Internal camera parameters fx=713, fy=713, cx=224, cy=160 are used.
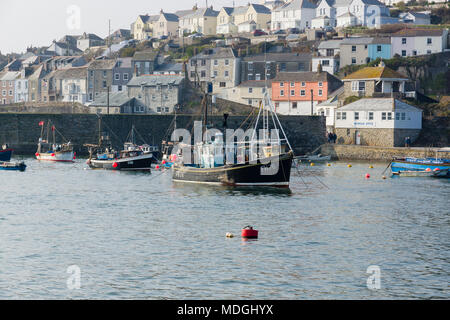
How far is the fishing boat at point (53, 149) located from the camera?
75625 mm

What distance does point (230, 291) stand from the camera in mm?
22125

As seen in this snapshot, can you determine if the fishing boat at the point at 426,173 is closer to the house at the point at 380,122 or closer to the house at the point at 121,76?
the house at the point at 380,122

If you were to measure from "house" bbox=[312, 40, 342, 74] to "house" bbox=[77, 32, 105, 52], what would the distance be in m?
78.1

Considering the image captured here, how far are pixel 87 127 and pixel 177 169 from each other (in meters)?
31.9

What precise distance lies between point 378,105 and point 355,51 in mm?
27386

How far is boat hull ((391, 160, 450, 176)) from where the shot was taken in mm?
57481

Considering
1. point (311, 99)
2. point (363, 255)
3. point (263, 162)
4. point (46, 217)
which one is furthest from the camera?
point (311, 99)

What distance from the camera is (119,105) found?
97.6 metres

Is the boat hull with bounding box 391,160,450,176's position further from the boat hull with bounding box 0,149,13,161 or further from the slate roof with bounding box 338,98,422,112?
the boat hull with bounding box 0,149,13,161

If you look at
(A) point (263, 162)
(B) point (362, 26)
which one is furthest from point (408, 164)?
(B) point (362, 26)

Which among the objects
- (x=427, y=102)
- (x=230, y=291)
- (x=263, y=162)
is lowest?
(x=230, y=291)

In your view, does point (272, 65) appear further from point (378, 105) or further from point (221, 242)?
point (221, 242)
